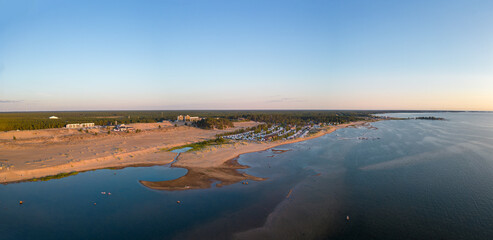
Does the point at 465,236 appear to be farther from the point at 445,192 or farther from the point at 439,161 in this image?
the point at 439,161

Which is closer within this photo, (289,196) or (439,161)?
(289,196)

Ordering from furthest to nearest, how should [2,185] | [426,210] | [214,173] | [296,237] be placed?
[214,173]
[2,185]
[426,210]
[296,237]

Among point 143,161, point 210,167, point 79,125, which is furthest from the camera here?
point 79,125

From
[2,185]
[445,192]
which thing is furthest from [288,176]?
[2,185]

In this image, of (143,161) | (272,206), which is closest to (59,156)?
(143,161)

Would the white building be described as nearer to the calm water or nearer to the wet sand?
the wet sand

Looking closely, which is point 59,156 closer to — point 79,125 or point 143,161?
point 143,161

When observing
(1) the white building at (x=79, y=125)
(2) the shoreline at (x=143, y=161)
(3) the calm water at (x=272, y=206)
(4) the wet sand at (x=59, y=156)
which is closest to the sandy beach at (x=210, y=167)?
(2) the shoreline at (x=143, y=161)
